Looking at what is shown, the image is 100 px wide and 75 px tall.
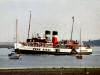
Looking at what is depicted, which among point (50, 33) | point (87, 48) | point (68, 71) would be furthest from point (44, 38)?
point (68, 71)

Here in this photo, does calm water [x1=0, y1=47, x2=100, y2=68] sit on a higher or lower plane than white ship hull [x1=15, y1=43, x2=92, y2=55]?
lower

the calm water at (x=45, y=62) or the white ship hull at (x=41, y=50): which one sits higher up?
the white ship hull at (x=41, y=50)

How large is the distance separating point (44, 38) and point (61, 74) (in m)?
23.8

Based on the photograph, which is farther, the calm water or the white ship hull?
the white ship hull

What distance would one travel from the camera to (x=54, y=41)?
35688 millimetres

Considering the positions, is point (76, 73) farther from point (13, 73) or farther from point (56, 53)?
point (56, 53)

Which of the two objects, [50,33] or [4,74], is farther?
[50,33]

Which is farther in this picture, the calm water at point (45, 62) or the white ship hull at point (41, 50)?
the white ship hull at point (41, 50)

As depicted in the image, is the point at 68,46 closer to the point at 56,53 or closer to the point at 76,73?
the point at 56,53

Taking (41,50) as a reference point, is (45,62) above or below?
below

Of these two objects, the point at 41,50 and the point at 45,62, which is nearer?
the point at 45,62

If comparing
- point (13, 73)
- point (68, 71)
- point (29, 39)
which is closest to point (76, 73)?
point (68, 71)

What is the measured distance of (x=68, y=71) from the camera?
11.6m

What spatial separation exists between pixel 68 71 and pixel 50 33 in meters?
23.7
